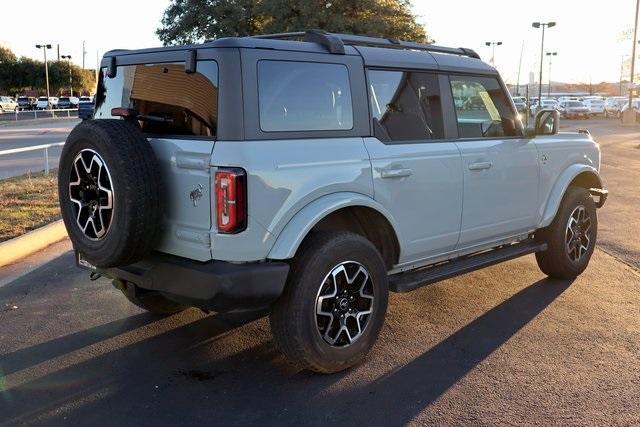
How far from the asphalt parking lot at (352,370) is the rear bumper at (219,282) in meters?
0.58

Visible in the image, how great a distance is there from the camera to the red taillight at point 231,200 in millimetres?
3330

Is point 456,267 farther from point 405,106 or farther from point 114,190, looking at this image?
point 114,190

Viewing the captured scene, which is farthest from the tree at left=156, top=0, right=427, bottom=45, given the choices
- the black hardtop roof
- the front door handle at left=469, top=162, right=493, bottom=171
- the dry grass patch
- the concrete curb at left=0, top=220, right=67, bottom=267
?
the front door handle at left=469, top=162, right=493, bottom=171

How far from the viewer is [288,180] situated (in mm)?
3518

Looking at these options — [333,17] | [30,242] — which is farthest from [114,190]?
[333,17]

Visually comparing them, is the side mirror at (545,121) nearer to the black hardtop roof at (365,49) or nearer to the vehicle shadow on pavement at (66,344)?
the black hardtop roof at (365,49)

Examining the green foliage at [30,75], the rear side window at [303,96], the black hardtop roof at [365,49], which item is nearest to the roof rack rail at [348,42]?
the black hardtop roof at [365,49]

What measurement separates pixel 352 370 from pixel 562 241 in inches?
108

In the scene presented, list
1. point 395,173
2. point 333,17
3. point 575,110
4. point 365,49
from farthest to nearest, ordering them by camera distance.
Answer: point 575,110 → point 333,17 → point 365,49 → point 395,173

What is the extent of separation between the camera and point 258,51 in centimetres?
355

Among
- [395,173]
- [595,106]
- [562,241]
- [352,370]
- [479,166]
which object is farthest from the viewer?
[595,106]

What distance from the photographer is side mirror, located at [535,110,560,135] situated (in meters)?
5.38

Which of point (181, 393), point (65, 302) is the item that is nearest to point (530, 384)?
point (181, 393)

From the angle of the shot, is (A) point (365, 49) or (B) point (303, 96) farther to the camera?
(A) point (365, 49)
